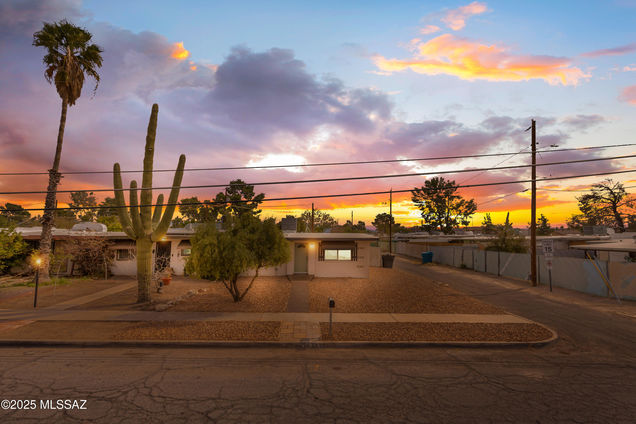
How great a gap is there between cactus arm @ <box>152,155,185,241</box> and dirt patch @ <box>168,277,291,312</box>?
344 cm

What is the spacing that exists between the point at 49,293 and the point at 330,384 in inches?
689

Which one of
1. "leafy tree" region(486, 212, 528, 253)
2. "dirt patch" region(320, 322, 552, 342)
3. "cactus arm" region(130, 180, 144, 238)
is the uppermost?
"cactus arm" region(130, 180, 144, 238)

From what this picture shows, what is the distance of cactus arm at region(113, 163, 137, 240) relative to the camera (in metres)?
13.3

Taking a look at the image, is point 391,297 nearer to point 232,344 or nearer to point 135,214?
point 232,344

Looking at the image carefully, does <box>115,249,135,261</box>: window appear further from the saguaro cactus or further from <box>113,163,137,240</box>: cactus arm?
<box>113,163,137,240</box>: cactus arm

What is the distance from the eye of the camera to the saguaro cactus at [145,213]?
13.4m

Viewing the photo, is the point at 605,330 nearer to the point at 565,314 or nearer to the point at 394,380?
the point at 565,314

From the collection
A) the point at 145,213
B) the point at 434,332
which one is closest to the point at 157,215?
the point at 145,213

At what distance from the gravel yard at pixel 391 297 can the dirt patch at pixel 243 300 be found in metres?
1.62

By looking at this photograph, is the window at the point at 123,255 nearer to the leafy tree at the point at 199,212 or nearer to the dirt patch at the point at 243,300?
the dirt patch at the point at 243,300

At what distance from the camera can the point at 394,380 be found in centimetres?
682

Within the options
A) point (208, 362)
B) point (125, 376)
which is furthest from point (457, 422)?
point (125, 376)

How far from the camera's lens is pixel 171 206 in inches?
540

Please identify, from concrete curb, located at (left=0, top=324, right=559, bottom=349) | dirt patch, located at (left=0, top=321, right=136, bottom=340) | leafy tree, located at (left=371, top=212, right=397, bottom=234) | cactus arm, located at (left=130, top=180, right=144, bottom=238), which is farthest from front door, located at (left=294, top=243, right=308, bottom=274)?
leafy tree, located at (left=371, top=212, right=397, bottom=234)
